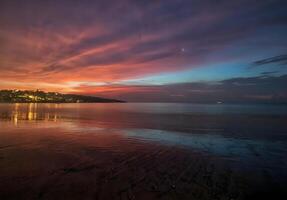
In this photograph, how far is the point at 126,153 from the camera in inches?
861

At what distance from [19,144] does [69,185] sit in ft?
49.5

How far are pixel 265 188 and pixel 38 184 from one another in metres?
12.3

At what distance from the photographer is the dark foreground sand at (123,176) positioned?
11940 millimetres

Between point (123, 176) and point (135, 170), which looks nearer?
point (123, 176)

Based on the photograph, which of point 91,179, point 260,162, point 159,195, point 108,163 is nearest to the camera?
point 159,195

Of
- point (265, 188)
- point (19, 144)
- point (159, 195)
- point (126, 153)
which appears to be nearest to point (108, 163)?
point (126, 153)

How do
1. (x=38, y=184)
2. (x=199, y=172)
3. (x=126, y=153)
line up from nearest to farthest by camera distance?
1. (x=38, y=184)
2. (x=199, y=172)
3. (x=126, y=153)

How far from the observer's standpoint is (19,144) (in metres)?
25.0

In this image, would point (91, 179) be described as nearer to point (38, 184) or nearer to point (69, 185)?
point (69, 185)

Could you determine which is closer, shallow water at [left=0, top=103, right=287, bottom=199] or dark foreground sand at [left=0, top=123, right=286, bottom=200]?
dark foreground sand at [left=0, top=123, right=286, bottom=200]

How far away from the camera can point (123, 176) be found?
14773 mm

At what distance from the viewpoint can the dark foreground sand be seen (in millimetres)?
11940

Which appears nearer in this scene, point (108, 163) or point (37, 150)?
point (108, 163)

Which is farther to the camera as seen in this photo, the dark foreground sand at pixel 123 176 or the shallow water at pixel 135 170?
the shallow water at pixel 135 170
